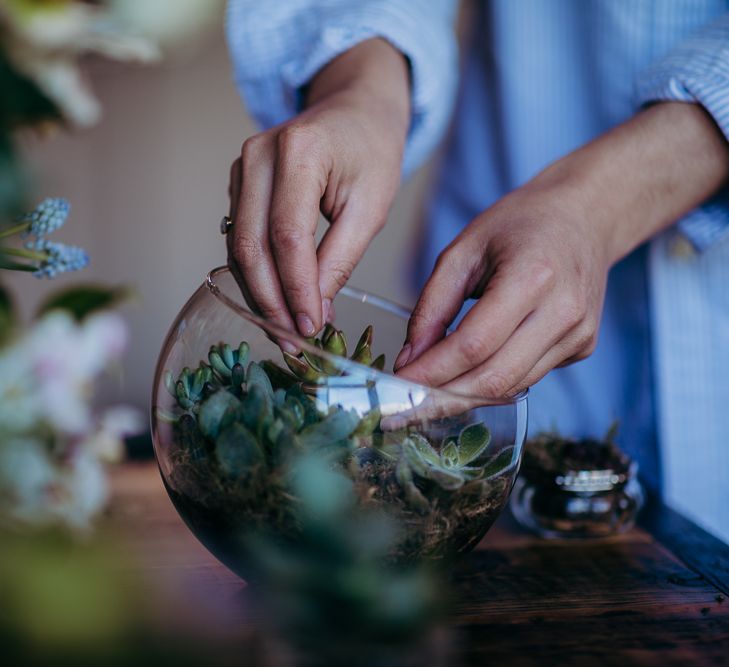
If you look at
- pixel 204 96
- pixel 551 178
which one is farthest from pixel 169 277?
pixel 551 178

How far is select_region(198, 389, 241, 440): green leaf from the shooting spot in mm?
413

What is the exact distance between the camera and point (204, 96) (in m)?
2.88

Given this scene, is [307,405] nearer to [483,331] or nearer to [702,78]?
[483,331]

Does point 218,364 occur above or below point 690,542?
above

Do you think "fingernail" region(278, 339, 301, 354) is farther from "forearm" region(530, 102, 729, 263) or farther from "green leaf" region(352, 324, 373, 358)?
"forearm" region(530, 102, 729, 263)

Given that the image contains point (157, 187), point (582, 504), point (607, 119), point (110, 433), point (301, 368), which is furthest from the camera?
point (157, 187)

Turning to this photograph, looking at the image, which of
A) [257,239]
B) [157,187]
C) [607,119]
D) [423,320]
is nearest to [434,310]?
[423,320]

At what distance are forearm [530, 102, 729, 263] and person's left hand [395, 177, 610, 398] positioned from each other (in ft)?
0.20

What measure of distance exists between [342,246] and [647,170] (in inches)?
11.3

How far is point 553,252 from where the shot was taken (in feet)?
1.77

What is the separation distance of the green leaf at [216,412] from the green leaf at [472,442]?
12 cm

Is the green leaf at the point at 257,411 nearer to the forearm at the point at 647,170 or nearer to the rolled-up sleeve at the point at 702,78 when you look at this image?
the forearm at the point at 647,170

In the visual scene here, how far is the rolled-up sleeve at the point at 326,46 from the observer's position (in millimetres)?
778

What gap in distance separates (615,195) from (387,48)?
10.6 inches
